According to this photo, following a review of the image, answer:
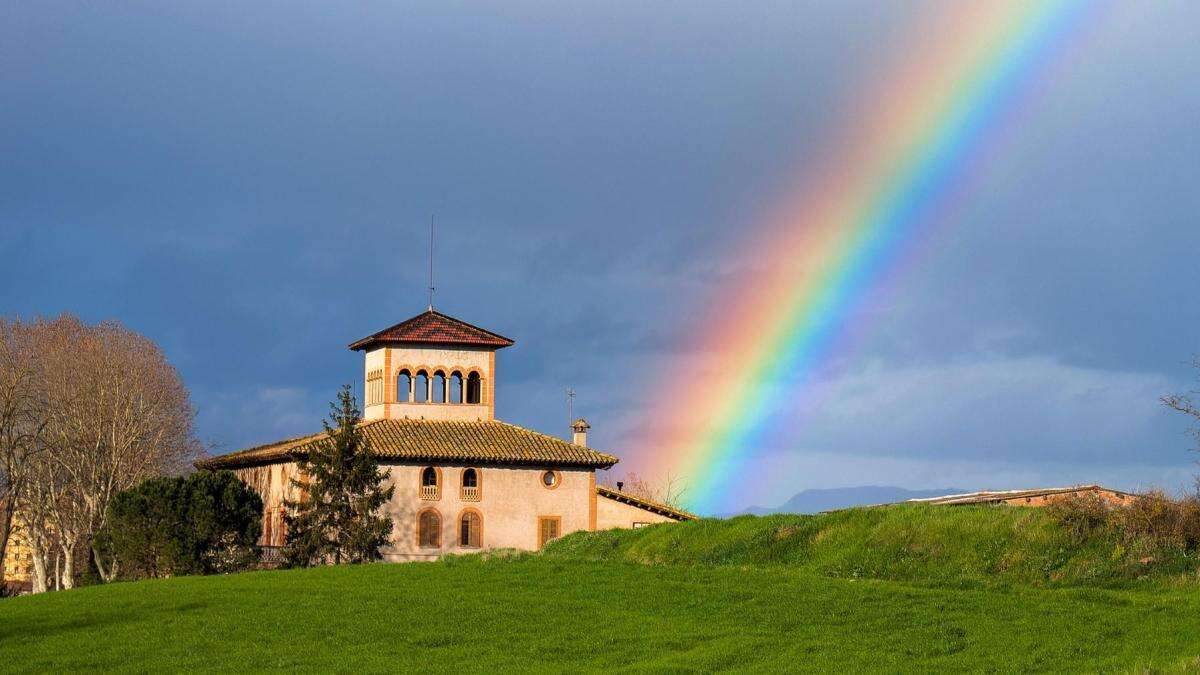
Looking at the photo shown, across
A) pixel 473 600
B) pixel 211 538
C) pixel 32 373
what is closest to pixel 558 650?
pixel 473 600

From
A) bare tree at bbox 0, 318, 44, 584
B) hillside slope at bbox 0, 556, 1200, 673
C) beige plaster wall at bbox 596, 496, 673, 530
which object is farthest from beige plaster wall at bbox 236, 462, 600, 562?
hillside slope at bbox 0, 556, 1200, 673

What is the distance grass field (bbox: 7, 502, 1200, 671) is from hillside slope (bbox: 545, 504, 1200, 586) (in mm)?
109

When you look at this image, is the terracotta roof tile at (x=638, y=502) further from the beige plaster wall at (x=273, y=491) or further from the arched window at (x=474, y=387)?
the beige plaster wall at (x=273, y=491)

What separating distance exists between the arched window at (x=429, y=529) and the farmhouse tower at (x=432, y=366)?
5931 millimetres

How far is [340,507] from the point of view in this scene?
171 ft

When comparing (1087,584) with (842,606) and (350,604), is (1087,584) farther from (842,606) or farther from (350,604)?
(350,604)

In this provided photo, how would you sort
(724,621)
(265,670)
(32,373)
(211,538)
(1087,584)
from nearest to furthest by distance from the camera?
(265,670), (724,621), (1087,584), (211,538), (32,373)

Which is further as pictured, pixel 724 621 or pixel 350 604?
pixel 350 604

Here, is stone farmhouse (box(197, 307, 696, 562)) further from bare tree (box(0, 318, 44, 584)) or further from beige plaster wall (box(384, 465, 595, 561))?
bare tree (box(0, 318, 44, 584))

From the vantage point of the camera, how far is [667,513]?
2633 inches

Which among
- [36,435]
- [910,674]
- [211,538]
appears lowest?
[910,674]

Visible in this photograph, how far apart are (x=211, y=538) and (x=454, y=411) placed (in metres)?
18.3

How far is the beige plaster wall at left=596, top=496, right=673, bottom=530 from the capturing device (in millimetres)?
65812

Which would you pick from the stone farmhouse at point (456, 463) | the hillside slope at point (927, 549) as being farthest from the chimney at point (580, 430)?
the hillside slope at point (927, 549)
